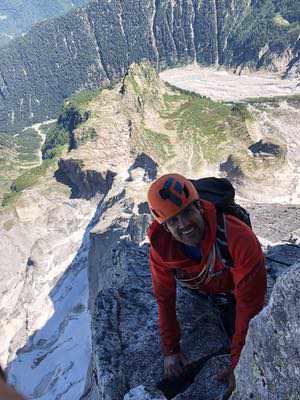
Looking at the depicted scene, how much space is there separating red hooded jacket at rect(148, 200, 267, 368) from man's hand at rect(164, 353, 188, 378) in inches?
27.5

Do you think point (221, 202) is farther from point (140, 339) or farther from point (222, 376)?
point (140, 339)

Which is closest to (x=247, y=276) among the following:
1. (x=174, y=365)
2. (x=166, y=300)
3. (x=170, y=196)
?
(x=170, y=196)

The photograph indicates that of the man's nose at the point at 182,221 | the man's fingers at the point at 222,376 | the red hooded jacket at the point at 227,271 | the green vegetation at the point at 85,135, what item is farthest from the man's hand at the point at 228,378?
the green vegetation at the point at 85,135

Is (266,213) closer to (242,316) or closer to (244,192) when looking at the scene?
(244,192)

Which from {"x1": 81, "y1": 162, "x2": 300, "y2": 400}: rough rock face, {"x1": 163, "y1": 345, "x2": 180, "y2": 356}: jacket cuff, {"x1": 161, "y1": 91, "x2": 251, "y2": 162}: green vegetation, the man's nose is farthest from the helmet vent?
{"x1": 161, "y1": 91, "x2": 251, "y2": 162}: green vegetation

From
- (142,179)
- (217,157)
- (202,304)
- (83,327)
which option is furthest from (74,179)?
(202,304)

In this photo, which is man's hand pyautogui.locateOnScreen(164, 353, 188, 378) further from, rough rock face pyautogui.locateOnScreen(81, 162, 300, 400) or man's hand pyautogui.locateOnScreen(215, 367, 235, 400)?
man's hand pyautogui.locateOnScreen(215, 367, 235, 400)

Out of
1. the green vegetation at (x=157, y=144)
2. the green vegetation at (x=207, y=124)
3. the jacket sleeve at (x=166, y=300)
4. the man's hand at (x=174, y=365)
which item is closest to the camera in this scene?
the jacket sleeve at (x=166, y=300)

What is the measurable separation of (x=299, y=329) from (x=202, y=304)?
639 centimetres

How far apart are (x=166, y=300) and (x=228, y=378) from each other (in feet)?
6.63

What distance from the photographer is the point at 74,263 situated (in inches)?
3568

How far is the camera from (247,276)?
709cm

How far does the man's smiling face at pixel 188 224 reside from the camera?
713 cm

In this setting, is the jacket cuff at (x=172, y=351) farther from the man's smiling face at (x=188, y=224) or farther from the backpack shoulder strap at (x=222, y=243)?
the man's smiling face at (x=188, y=224)
